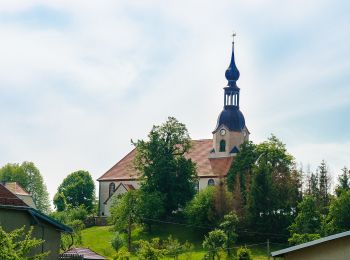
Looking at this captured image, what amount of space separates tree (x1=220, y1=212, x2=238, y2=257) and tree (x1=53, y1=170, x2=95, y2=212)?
41656mm

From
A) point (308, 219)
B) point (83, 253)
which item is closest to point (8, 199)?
point (83, 253)

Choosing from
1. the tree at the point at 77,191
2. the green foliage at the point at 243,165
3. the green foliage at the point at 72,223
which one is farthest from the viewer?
the tree at the point at 77,191

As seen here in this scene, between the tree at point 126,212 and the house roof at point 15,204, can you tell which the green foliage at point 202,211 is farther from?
the house roof at point 15,204

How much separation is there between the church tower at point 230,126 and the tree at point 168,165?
1184cm

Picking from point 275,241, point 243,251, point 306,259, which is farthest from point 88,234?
point 306,259

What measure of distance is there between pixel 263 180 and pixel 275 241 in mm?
6020

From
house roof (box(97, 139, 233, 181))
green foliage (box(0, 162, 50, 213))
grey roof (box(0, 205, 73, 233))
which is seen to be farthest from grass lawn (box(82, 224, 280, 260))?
green foliage (box(0, 162, 50, 213))

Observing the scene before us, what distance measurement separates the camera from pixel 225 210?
7275 cm

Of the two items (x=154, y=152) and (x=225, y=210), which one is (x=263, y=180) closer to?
(x=225, y=210)

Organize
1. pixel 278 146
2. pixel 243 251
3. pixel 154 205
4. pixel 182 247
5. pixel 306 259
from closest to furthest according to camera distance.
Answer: pixel 306 259 → pixel 243 251 → pixel 182 247 → pixel 154 205 → pixel 278 146

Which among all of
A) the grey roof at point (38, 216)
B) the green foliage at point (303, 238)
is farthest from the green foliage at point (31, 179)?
the grey roof at point (38, 216)

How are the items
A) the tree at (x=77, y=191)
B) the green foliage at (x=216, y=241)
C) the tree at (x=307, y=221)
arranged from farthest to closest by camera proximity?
the tree at (x=77, y=191) → the tree at (x=307, y=221) → the green foliage at (x=216, y=241)

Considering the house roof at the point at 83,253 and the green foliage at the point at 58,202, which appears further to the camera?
the green foliage at the point at 58,202

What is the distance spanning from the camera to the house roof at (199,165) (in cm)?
9006
